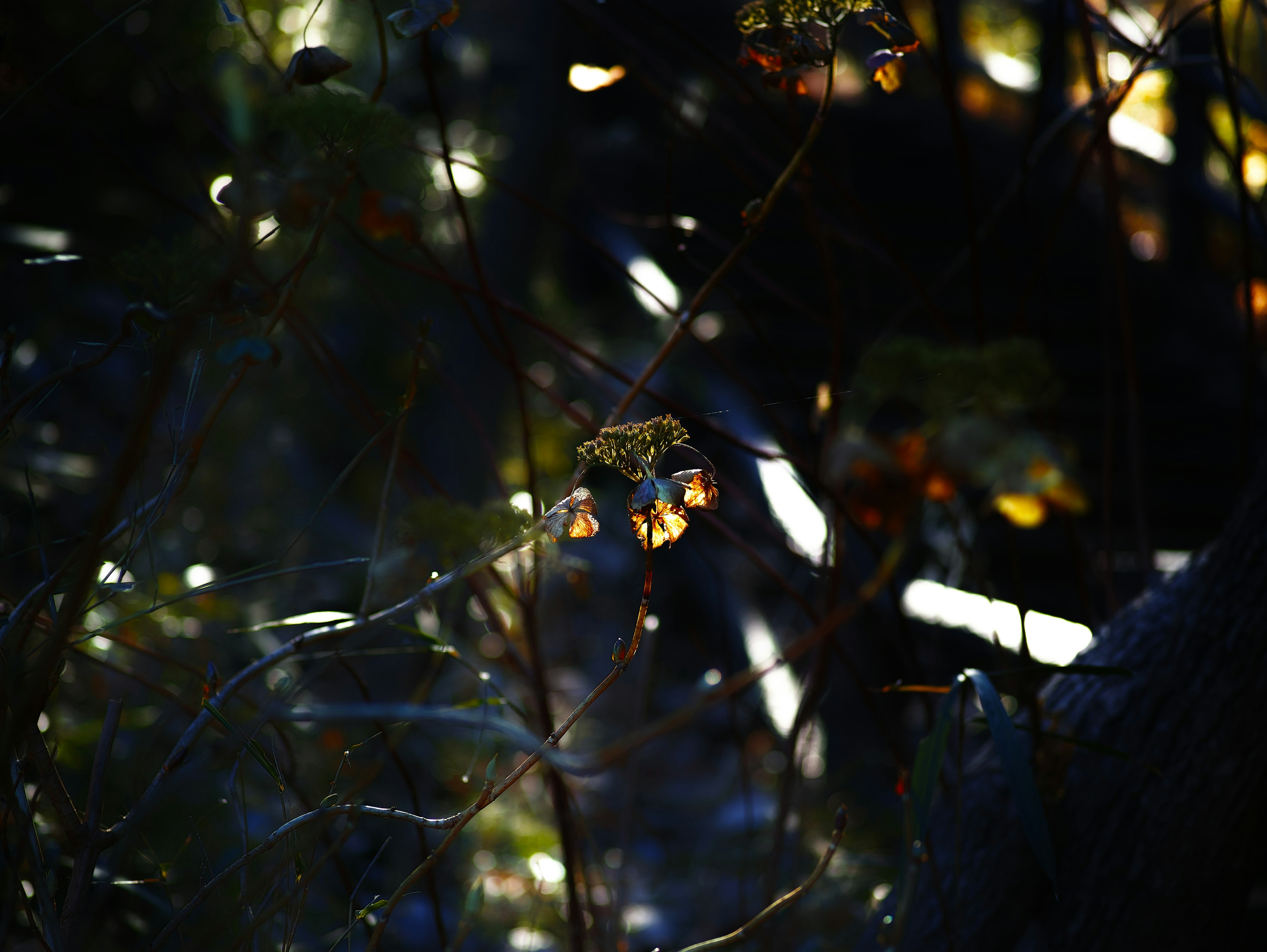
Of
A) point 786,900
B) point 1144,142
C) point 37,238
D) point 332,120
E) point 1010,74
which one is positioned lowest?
point 786,900

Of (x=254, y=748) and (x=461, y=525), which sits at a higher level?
(x=461, y=525)

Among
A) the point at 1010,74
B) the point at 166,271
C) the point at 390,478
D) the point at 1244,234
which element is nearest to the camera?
the point at 166,271

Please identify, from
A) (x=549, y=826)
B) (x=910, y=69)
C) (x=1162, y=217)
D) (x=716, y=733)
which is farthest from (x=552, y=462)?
(x=910, y=69)

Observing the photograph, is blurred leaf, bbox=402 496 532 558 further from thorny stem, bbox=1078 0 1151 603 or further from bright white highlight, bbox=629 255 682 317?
bright white highlight, bbox=629 255 682 317

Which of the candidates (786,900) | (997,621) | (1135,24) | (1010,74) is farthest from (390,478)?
(1010,74)

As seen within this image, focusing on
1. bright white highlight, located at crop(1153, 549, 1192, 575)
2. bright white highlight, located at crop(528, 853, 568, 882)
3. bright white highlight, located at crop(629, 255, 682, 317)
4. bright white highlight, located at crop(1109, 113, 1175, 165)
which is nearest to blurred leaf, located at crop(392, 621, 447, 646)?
bright white highlight, located at crop(528, 853, 568, 882)

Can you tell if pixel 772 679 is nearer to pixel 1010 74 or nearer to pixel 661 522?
pixel 661 522
